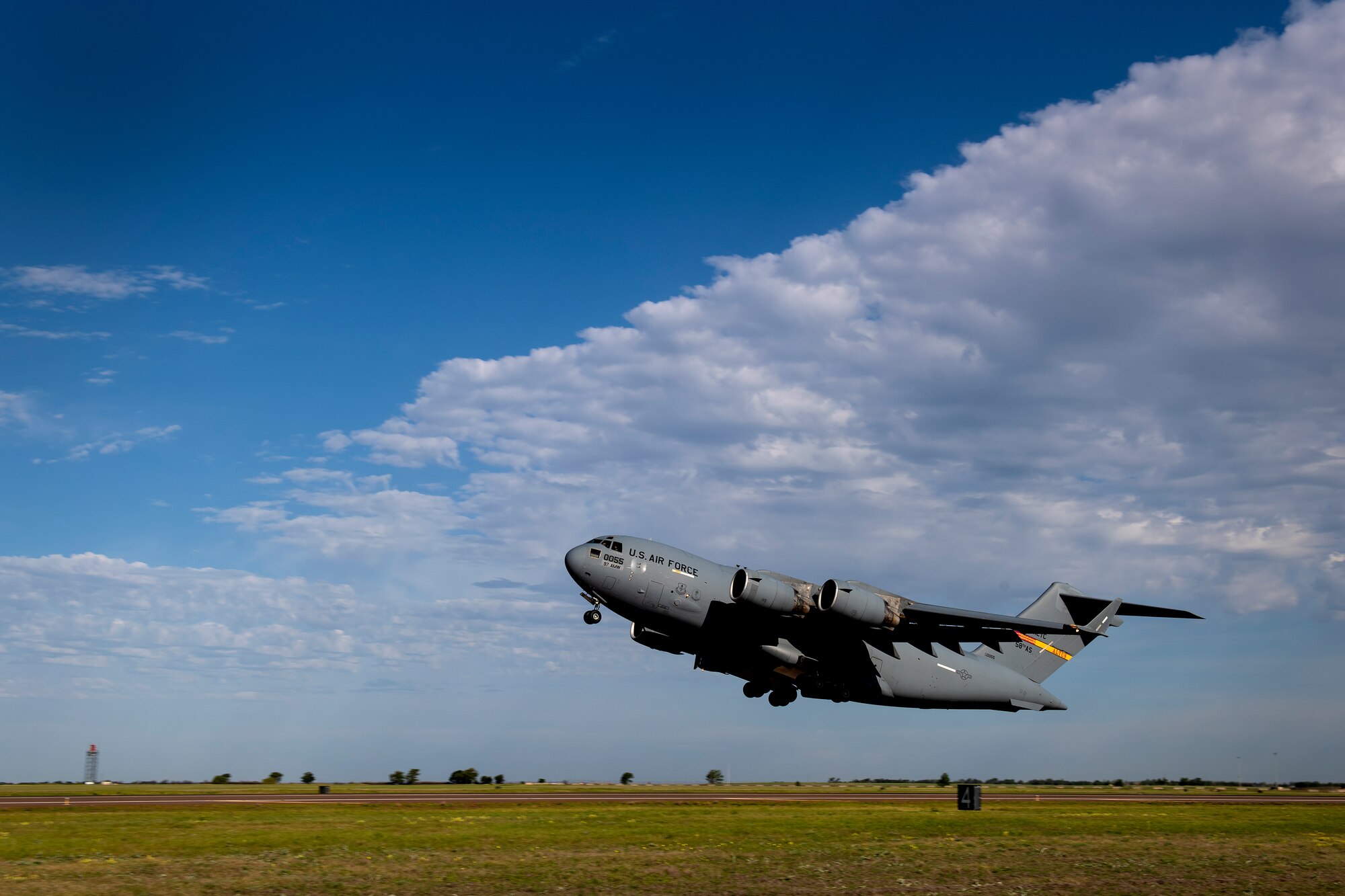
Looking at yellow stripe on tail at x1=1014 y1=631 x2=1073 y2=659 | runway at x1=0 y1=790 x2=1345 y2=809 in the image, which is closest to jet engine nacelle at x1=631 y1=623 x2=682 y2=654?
runway at x1=0 y1=790 x2=1345 y2=809

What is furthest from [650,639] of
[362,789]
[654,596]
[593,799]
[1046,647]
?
[362,789]

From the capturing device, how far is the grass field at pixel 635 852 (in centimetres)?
2312

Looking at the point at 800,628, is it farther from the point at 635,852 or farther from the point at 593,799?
the point at 593,799

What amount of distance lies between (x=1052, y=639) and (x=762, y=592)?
77.0ft

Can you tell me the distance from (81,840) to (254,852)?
6.05 m

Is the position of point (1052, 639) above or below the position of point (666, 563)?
below

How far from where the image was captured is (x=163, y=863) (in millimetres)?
24359

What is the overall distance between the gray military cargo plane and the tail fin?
14.0 feet

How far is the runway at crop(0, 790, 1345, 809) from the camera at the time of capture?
44.0m

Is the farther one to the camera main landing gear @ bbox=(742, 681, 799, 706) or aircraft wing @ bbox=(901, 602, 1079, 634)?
main landing gear @ bbox=(742, 681, 799, 706)

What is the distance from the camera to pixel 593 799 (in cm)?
4953

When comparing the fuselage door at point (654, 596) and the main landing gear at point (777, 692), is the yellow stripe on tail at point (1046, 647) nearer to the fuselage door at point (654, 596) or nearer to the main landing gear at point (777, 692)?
the main landing gear at point (777, 692)

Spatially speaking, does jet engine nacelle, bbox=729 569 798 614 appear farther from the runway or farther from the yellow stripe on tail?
the yellow stripe on tail

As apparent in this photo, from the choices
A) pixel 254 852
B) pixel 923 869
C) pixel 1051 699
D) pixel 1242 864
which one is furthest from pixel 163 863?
pixel 1051 699
